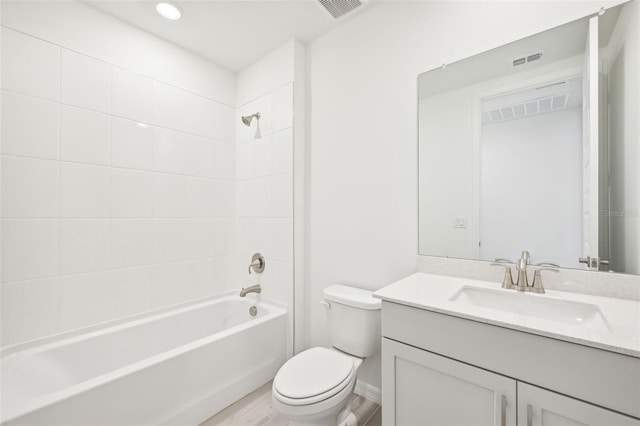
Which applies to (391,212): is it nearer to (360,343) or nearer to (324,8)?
(360,343)

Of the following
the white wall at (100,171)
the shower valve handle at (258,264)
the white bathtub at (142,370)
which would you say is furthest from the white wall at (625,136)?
the white wall at (100,171)

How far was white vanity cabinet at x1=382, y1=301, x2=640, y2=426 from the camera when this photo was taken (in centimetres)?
73

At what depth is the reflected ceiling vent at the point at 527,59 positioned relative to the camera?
121cm

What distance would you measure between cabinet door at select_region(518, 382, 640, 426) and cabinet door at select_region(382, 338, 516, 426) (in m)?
0.03

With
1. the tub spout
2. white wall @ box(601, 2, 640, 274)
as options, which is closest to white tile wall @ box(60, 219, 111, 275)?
the tub spout

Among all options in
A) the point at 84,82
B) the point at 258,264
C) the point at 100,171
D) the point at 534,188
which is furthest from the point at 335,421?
the point at 84,82

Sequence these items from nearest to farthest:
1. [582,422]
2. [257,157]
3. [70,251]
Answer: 1. [582,422]
2. [70,251]
3. [257,157]

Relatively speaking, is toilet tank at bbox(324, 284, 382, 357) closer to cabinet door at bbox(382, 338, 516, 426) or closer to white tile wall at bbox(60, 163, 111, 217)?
cabinet door at bbox(382, 338, 516, 426)

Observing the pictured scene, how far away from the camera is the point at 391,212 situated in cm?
166

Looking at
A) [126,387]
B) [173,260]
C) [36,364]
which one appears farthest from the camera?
[173,260]

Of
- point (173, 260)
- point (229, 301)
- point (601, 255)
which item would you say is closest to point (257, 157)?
point (173, 260)

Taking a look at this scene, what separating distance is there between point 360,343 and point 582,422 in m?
0.92

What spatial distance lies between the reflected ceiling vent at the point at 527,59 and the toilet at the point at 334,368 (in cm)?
134

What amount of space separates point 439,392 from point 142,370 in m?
1.33
